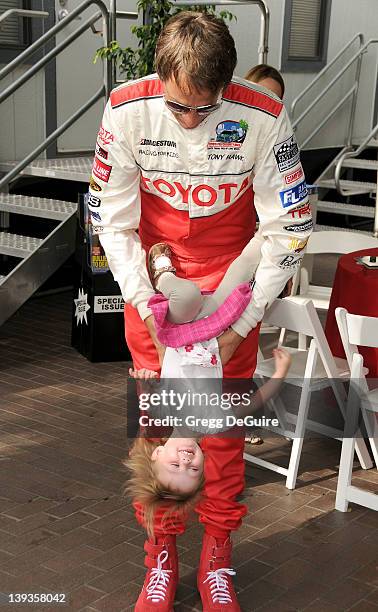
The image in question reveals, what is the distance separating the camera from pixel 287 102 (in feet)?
34.5

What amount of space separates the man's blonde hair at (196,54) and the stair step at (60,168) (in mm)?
4096

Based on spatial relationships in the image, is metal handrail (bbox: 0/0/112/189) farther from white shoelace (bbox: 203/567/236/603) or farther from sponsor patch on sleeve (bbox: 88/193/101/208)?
white shoelace (bbox: 203/567/236/603)

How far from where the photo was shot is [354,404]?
3.97 m

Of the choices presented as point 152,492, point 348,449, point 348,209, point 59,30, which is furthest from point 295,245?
point 348,209

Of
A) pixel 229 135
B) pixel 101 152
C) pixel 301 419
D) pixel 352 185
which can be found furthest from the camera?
pixel 352 185

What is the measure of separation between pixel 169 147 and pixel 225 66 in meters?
0.36

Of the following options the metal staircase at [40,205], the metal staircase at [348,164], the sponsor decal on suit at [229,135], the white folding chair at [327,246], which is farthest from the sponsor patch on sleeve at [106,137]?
the metal staircase at [348,164]

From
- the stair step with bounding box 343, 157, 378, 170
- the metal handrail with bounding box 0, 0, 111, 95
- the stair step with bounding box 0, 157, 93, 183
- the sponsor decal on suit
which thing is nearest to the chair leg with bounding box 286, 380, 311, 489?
the sponsor decal on suit

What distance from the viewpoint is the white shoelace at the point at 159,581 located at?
3.14m

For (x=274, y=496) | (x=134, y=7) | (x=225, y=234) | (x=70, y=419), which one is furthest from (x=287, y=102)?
(x=225, y=234)

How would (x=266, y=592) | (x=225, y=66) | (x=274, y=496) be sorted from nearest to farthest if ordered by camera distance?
(x=225, y=66) → (x=266, y=592) → (x=274, y=496)

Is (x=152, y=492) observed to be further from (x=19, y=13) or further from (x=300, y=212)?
(x=19, y=13)

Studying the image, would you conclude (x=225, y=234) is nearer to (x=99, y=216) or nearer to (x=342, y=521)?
(x=99, y=216)

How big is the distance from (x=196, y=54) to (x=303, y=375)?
7.09 feet
